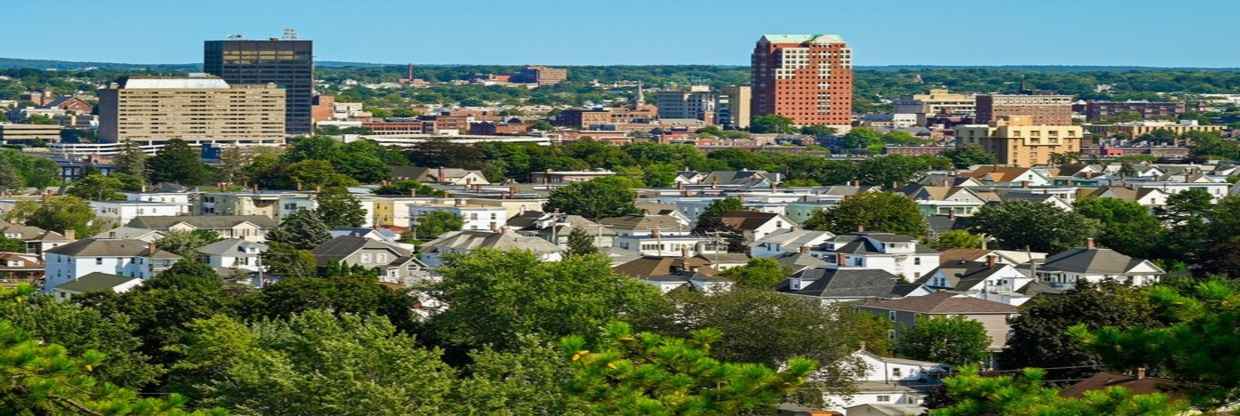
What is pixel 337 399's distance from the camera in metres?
24.5

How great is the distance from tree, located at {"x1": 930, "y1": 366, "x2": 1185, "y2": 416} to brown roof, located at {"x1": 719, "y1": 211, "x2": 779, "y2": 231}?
45.1 meters

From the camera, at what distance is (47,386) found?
54.3ft

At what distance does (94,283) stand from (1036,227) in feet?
68.1

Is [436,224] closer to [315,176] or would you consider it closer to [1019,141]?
[315,176]

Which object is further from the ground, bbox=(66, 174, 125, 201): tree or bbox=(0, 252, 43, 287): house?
bbox=(66, 174, 125, 201): tree

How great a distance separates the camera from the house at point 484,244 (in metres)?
53.2

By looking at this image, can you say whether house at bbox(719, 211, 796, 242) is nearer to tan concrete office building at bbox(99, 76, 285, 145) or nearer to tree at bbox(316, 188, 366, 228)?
tree at bbox(316, 188, 366, 228)

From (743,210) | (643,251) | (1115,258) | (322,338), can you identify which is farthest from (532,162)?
(322,338)

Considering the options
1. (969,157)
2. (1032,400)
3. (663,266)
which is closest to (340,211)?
(663,266)

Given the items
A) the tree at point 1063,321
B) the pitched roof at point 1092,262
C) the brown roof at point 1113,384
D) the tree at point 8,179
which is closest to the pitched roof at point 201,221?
the pitched roof at point 1092,262

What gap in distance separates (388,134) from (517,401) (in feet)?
442

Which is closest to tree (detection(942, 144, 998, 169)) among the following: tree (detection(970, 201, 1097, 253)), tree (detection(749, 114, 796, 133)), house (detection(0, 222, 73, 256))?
tree (detection(970, 201, 1097, 253))

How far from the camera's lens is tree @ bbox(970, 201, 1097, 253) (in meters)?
58.2

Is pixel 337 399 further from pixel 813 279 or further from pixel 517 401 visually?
pixel 813 279
